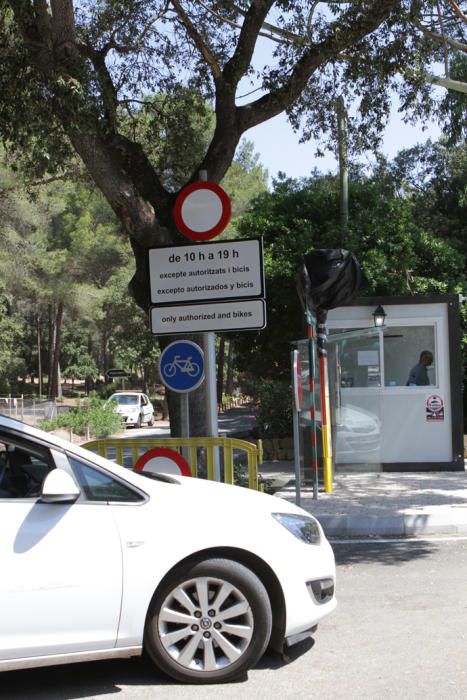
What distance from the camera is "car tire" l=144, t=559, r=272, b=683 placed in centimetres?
401

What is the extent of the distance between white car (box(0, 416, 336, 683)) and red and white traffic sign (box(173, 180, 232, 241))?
3245 mm

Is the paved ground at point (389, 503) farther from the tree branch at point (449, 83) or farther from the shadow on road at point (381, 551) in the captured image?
the tree branch at point (449, 83)

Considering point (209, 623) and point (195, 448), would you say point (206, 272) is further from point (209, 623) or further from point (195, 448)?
point (209, 623)

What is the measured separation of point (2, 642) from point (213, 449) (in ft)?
11.0

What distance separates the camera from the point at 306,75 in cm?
1048

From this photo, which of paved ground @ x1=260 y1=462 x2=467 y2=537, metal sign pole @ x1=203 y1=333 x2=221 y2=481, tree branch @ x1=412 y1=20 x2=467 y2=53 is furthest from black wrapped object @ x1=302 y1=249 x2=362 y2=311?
metal sign pole @ x1=203 y1=333 x2=221 y2=481

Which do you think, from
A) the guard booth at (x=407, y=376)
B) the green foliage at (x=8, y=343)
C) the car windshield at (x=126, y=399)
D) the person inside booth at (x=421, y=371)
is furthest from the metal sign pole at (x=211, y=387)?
the green foliage at (x=8, y=343)

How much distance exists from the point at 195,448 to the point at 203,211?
217cm

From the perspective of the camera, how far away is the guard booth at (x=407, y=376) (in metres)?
12.1

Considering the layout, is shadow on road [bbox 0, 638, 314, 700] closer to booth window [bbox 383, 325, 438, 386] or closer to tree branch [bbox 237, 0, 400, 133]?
tree branch [bbox 237, 0, 400, 133]

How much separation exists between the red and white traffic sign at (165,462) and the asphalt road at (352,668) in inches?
69.3

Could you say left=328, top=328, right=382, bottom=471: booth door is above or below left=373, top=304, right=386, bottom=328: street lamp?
below

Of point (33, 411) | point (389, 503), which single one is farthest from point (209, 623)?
point (33, 411)

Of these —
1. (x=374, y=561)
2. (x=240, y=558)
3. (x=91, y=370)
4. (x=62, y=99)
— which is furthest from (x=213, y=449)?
(x=91, y=370)
